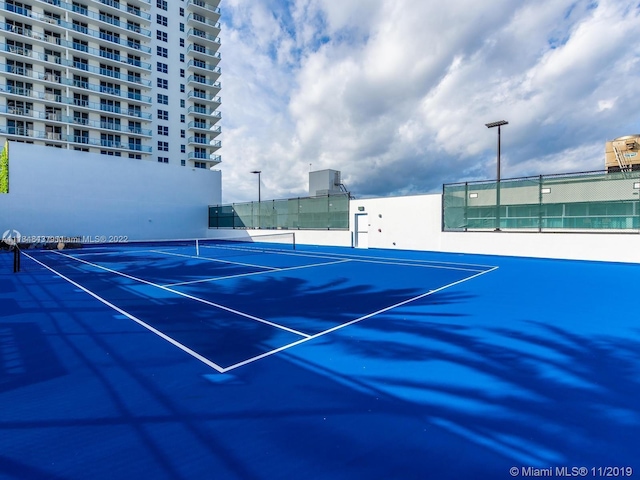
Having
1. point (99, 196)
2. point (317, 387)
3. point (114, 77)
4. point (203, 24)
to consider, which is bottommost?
point (317, 387)

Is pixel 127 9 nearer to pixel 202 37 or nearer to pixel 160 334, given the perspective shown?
pixel 202 37

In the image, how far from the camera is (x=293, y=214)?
26219 millimetres

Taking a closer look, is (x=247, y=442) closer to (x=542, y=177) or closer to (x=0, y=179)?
(x=542, y=177)

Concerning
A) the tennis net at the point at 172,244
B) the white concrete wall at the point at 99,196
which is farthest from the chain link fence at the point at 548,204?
the white concrete wall at the point at 99,196

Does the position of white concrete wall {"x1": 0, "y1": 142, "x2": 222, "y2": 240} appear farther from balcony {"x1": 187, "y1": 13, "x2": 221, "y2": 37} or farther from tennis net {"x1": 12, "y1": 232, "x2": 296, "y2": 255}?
balcony {"x1": 187, "y1": 13, "x2": 221, "y2": 37}

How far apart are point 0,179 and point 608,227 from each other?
44790mm

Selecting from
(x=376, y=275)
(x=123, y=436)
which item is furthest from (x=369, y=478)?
(x=376, y=275)

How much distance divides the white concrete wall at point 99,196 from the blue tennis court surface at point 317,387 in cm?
2679

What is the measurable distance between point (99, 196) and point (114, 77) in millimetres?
24228

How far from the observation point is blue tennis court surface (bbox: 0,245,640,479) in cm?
238

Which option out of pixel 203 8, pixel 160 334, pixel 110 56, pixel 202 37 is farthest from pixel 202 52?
pixel 160 334

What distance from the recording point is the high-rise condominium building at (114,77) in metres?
39.4

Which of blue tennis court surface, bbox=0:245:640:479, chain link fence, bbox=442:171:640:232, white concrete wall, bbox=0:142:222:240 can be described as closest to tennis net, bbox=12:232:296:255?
white concrete wall, bbox=0:142:222:240

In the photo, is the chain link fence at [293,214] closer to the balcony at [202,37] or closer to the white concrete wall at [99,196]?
the white concrete wall at [99,196]
